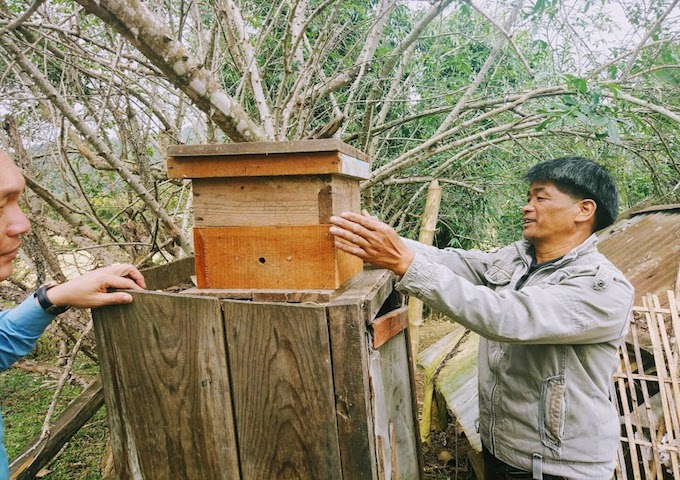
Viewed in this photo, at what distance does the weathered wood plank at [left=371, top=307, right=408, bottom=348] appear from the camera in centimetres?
150

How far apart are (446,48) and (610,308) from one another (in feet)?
16.6

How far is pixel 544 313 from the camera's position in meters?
1.67

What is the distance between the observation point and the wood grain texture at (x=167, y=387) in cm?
138

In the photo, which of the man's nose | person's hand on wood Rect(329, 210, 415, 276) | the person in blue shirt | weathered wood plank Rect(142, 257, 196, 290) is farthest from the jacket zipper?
the man's nose

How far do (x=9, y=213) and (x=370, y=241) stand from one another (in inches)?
45.9

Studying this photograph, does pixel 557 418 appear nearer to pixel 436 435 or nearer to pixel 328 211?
pixel 328 211

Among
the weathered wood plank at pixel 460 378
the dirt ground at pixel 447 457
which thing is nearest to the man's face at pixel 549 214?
the weathered wood plank at pixel 460 378

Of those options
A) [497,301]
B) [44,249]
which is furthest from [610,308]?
[44,249]

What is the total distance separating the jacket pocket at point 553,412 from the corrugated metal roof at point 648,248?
206cm

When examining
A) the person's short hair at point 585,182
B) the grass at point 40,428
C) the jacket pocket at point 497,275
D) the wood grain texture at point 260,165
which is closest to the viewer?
the wood grain texture at point 260,165

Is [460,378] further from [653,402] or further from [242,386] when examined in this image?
[242,386]

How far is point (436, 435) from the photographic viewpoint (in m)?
4.60

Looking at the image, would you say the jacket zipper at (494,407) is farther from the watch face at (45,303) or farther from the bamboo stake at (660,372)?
the watch face at (45,303)

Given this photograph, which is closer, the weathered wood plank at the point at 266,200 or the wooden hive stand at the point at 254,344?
the wooden hive stand at the point at 254,344
